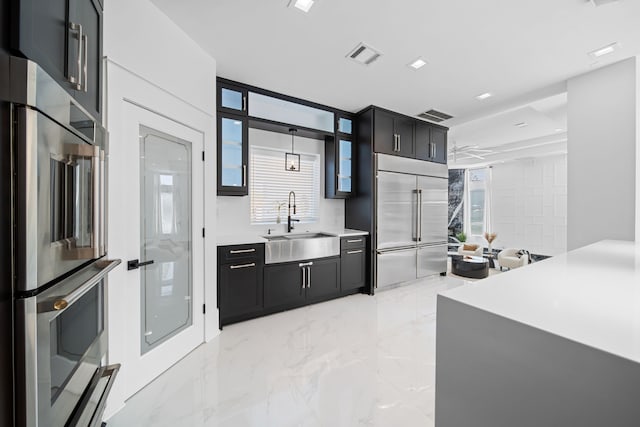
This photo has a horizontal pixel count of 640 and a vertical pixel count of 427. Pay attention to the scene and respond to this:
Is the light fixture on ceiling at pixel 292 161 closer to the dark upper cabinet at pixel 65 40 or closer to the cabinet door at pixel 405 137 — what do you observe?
the cabinet door at pixel 405 137

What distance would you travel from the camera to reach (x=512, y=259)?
5.31 m

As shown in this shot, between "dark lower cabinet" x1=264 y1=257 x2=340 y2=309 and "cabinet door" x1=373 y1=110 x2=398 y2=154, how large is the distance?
184 cm

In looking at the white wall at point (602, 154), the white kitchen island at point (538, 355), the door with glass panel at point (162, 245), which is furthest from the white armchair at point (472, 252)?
the door with glass panel at point (162, 245)

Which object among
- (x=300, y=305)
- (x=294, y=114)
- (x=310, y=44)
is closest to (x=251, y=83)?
(x=294, y=114)

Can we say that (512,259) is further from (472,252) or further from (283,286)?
(283,286)

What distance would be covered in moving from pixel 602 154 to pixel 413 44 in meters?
2.48

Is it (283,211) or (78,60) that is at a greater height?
(78,60)

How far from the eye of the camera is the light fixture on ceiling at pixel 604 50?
248 cm

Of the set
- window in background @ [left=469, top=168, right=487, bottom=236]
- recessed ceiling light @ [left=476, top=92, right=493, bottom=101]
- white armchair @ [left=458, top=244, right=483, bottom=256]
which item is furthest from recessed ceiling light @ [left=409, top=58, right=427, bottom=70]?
window in background @ [left=469, top=168, right=487, bottom=236]

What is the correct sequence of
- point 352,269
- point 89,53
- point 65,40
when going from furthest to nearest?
point 352,269 < point 89,53 < point 65,40

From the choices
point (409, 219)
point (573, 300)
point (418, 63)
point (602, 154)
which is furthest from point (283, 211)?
point (602, 154)

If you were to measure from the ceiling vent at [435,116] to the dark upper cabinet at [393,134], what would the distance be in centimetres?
23

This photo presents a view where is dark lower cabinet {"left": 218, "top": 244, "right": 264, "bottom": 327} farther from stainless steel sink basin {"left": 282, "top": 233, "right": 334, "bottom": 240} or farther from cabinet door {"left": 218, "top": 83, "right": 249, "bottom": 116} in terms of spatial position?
cabinet door {"left": 218, "top": 83, "right": 249, "bottom": 116}

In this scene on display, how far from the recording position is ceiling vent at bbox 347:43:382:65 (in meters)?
2.54
